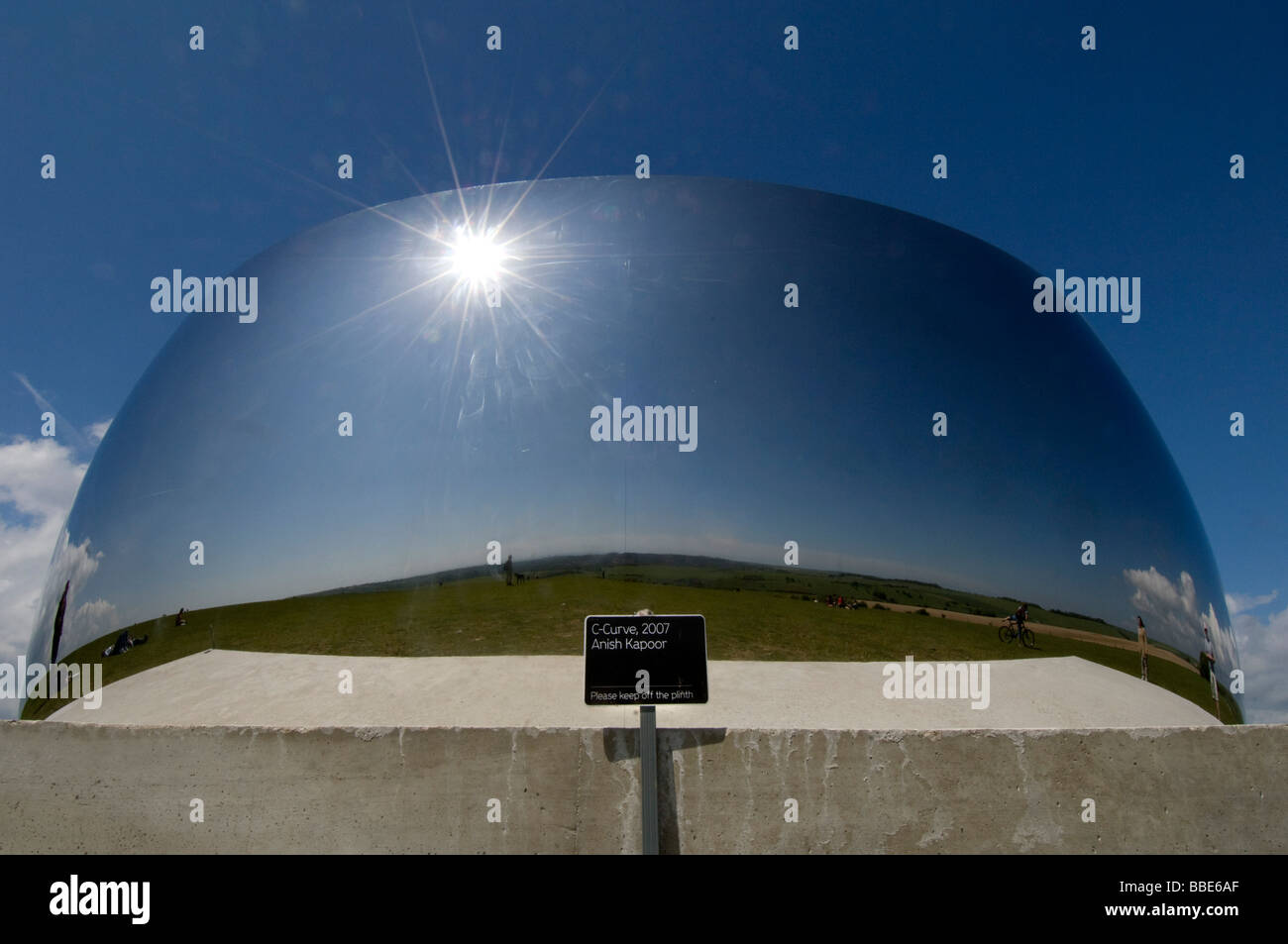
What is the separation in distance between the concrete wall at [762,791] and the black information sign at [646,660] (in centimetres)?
32

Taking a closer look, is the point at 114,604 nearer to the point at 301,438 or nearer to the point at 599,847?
the point at 301,438

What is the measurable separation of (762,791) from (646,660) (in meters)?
1.17

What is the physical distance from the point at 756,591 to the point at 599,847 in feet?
11.5

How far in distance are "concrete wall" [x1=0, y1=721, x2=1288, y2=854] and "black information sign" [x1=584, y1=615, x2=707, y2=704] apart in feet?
1.06

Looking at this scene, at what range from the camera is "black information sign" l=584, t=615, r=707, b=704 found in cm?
402

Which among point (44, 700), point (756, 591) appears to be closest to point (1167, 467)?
point (756, 591)

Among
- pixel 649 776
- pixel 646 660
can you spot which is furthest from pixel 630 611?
pixel 649 776

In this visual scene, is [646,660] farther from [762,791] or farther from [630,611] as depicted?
[630,611]

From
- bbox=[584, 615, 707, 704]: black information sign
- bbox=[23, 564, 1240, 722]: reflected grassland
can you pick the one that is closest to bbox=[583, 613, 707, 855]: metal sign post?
bbox=[584, 615, 707, 704]: black information sign

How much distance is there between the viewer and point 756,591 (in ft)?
22.8

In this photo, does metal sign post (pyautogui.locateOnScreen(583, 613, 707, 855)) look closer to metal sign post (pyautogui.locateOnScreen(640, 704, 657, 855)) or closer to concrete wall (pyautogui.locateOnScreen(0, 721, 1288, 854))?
metal sign post (pyautogui.locateOnScreen(640, 704, 657, 855))

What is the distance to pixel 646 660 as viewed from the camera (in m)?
4.07

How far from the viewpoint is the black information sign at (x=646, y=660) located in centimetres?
402
